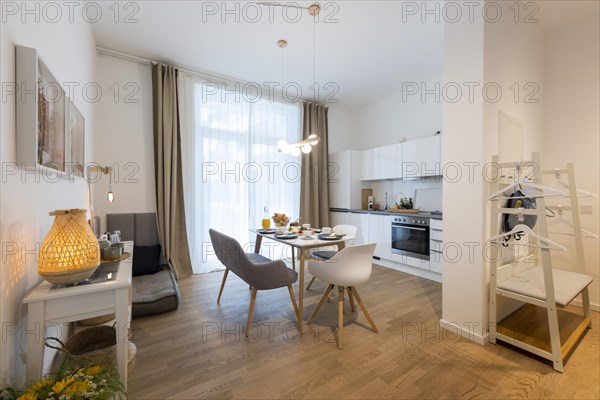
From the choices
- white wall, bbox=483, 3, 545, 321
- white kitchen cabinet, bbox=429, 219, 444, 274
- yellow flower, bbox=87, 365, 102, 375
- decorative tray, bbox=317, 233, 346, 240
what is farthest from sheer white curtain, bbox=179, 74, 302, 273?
white wall, bbox=483, 3, 545, 321

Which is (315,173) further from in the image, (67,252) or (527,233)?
(67,252)

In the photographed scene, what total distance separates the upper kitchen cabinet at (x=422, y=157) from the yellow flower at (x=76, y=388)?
152 inches

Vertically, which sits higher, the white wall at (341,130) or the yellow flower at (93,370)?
the white wall at (341,130)

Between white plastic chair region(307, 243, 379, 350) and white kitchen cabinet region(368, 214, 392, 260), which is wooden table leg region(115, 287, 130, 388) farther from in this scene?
white kitchen cabinet region(368, 214, 392, 260)

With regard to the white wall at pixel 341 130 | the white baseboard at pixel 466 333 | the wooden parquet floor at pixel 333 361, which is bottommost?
the wooden parquet floor at pixel 333 361

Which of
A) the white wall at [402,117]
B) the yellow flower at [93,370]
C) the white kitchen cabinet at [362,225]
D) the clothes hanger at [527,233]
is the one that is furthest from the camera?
the white kitchen cabinet at [362,225]

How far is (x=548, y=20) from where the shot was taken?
8.54ft

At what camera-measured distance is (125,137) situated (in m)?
3.31

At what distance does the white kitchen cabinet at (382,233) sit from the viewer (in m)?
3.96

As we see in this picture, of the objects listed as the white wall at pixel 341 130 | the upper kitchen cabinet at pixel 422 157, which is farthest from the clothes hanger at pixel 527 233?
Result: the white wall at pixel 341 130

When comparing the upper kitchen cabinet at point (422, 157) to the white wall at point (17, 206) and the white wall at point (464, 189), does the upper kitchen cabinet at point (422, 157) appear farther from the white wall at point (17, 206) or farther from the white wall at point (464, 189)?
the white wall at point (17, 206)

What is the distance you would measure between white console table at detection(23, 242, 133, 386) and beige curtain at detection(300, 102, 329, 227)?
3.54 metres

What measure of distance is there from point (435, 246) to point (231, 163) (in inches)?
120

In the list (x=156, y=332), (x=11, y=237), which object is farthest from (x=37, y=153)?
(x=156, y=332)
